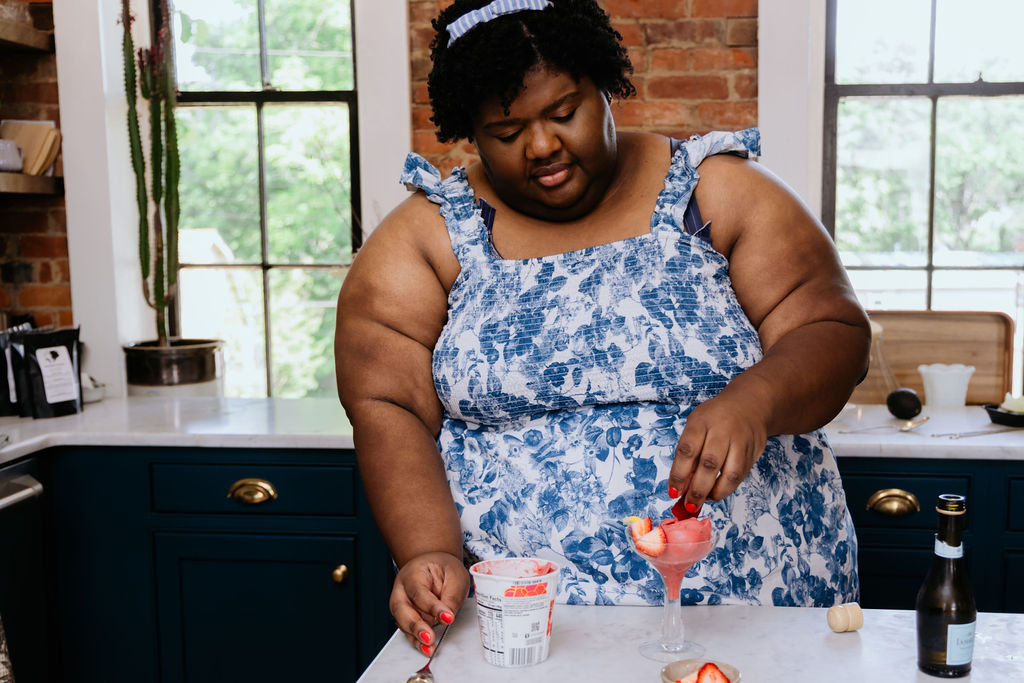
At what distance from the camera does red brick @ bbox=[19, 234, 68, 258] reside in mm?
2980

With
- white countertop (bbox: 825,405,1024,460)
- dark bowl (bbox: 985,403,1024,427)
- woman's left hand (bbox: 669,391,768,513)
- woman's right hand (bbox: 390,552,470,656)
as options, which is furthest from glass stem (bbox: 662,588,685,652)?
dark bowl (bbox: 985,403,1024,427)

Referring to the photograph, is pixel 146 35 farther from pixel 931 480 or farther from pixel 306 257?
pixel 931 480

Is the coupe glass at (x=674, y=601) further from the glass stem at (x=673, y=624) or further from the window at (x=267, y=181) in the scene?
the window at (x=267, y=181)

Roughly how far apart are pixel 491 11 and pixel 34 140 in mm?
2052

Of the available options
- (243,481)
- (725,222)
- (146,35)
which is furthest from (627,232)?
(146,35)

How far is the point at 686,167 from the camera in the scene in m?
1.42

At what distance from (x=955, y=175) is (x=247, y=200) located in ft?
7.14

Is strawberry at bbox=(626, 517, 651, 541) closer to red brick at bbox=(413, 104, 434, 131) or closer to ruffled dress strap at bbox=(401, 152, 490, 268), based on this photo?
ruffled dress strap at bbox=(401, 152, 490, 268)

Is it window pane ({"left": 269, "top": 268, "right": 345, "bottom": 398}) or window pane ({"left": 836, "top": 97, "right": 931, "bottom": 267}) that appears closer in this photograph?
window pane ({"left": 836, "top": 97, "right": 931, "bottom": 267})

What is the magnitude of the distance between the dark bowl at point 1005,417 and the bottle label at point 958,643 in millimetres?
1464

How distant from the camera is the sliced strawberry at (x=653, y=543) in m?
1.05

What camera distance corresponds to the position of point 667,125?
269 cm

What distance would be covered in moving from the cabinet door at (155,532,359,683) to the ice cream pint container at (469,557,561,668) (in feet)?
4.22

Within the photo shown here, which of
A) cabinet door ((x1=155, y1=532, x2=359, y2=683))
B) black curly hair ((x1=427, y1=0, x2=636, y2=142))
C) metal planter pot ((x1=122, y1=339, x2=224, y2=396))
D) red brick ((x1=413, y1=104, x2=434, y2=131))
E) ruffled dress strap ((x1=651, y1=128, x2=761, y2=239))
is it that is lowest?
cabinet door ((x1=155, y1=532, x2=359, y2=683))
